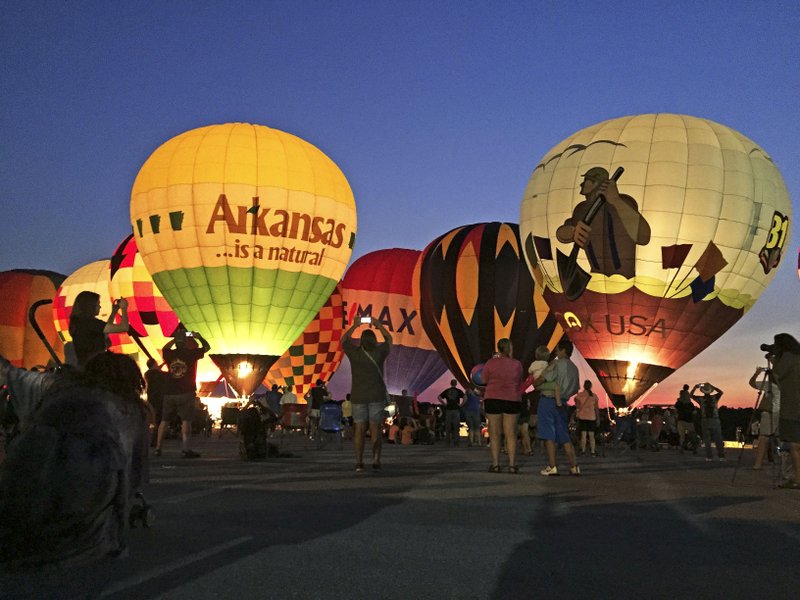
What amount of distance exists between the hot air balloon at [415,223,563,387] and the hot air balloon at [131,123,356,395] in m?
8.20

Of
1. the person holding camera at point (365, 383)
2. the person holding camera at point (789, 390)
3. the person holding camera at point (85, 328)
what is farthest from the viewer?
the person holding camera at point (365, 383)

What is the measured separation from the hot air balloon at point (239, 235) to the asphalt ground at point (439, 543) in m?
19.0

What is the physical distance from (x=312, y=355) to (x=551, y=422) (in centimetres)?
3190

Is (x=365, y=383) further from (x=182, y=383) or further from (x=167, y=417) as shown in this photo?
(x=167, y=417)

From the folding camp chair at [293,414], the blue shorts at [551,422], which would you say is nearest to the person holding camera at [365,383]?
the blue shorts at [551,422]

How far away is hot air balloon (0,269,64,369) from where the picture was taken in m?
47.9

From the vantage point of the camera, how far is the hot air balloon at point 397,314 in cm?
4553

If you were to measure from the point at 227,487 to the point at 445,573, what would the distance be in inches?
180

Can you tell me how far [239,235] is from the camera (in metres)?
28.3

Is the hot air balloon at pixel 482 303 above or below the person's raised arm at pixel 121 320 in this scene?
above

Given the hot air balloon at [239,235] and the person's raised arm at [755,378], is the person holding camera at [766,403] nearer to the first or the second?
the person's raised arm at [755,378]

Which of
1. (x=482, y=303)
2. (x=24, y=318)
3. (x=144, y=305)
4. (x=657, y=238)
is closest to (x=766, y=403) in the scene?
(x=657, y=238)

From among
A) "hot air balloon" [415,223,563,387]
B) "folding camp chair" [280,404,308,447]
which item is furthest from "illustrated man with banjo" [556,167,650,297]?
"folding camp chair" [280,404,308,447]

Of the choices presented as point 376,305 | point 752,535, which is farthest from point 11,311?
point 752,535
